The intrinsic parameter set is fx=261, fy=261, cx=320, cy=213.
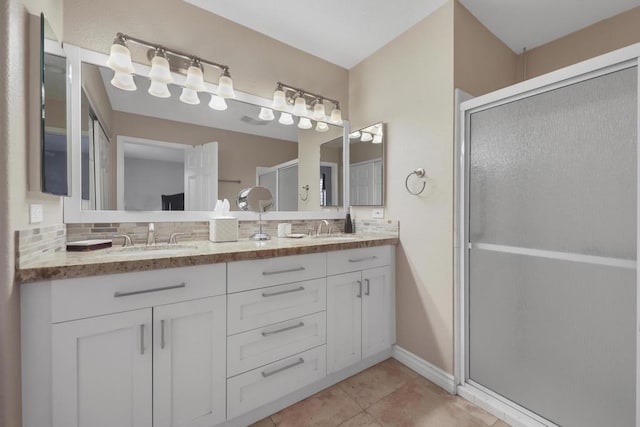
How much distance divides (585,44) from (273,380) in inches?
117

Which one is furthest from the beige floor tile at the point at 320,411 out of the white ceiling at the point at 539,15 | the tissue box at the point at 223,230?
the white ceiling at the point at 539,15

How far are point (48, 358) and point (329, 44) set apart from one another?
2.44 metres

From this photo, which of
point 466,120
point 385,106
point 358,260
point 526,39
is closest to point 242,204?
point 358,260

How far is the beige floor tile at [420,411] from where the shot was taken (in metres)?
1.39

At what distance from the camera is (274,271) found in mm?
1371

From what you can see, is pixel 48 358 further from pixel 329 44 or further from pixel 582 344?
pixel 329 44

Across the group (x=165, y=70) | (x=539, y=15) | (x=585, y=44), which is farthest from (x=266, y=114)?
(x=585, y=44)

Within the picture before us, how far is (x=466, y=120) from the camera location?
1.62m

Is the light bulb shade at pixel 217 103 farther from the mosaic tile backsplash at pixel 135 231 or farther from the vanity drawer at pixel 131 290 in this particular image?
the vanity drawer at pixel 131 290

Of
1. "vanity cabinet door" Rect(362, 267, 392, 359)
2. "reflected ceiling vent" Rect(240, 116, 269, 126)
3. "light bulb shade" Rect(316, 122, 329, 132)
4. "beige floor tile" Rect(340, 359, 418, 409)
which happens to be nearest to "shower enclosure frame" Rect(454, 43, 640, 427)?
"beige floor tile" Rect(340, 359, 418, 409)

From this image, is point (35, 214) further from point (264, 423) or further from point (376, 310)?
point (376, 310)

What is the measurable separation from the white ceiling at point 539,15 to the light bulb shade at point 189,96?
71.1 inches

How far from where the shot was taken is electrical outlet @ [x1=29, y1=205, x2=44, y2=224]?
985 millimetres

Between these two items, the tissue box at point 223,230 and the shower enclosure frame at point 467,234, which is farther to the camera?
the tissue box at point 223,230
